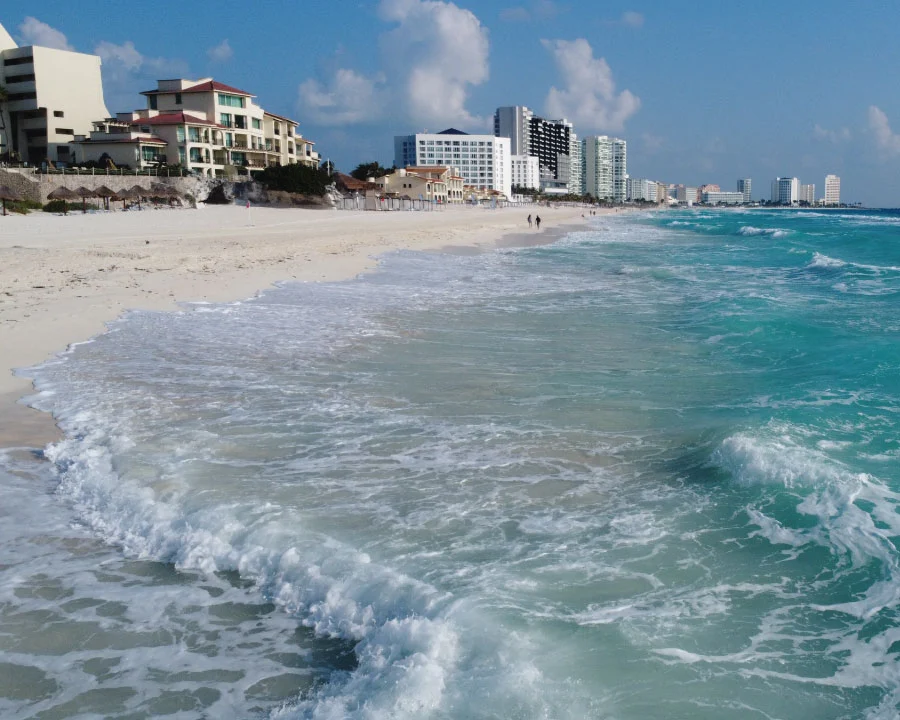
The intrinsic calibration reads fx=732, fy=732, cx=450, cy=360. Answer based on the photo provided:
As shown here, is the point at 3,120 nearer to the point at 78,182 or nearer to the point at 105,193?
the point at 78,182

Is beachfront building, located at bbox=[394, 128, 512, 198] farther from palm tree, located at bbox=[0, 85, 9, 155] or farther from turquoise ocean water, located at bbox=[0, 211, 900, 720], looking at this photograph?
turquoise ocean water, located at bbox=[0, 211, 900, 720]

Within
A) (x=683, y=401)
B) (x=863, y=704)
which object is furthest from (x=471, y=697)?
(x=683, y=401)

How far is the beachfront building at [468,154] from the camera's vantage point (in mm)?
157125

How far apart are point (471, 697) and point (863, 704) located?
1.72 metres

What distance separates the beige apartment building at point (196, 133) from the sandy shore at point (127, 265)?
550 inches

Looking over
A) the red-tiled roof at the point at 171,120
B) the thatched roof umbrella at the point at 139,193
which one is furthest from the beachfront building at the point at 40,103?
the thatched roof umbrella at the point at 139,193

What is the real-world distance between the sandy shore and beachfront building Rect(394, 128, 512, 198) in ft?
406

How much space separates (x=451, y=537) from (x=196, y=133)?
55.1m

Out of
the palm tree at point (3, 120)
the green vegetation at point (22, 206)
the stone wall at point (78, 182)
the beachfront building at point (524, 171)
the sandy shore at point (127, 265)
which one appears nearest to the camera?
the sandy shore at point (127, 265)

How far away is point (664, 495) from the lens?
5.36 meters

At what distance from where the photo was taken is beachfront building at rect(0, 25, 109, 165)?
171ft

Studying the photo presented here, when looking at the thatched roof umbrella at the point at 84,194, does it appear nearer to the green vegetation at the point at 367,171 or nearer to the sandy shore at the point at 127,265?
the sandy shore at the point at 127,265

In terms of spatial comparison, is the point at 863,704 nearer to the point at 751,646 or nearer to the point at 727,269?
the point at 751,646

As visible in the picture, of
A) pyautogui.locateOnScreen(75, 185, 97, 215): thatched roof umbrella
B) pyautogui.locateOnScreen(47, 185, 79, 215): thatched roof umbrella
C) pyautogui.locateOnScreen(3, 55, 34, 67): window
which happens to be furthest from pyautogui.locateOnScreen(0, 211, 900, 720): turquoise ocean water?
pyautogui.locateOnScreen(3, 55, 34, 67): window
